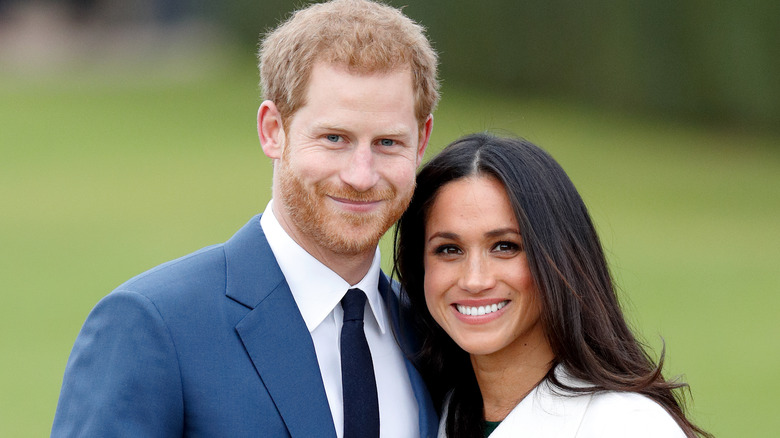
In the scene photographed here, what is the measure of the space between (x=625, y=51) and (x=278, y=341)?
2244cm

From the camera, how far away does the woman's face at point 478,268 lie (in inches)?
153

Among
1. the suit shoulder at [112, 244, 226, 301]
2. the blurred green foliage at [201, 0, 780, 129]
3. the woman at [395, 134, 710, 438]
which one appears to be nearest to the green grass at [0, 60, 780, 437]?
the blurred green foliage at [201, 0, 780, 129]

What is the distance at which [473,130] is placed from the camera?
82.5ft

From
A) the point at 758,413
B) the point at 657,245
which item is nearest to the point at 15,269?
the point at 657,245

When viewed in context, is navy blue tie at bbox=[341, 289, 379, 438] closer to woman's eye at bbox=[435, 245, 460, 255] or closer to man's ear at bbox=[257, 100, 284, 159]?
woman's eye at bbox=[435, 245, 460, 255]

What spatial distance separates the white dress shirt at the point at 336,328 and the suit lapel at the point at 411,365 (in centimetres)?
3

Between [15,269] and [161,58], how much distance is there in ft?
57.3

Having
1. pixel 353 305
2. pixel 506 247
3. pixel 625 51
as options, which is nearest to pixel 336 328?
pixel 353 305

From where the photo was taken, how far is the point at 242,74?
111ft

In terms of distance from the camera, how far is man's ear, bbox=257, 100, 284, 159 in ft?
12.6

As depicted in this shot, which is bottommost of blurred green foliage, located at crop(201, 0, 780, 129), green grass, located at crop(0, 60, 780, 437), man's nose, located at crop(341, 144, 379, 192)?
green grass, located at crop(0, 60, 780, 437)

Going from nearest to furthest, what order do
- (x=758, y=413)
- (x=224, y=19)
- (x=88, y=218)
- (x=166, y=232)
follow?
(x=758, y=413) < (x=166, y=232) < (x=88, y=218) < (x=224, y=19)

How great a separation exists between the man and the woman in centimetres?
22

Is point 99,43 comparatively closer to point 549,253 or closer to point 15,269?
point 15,269
